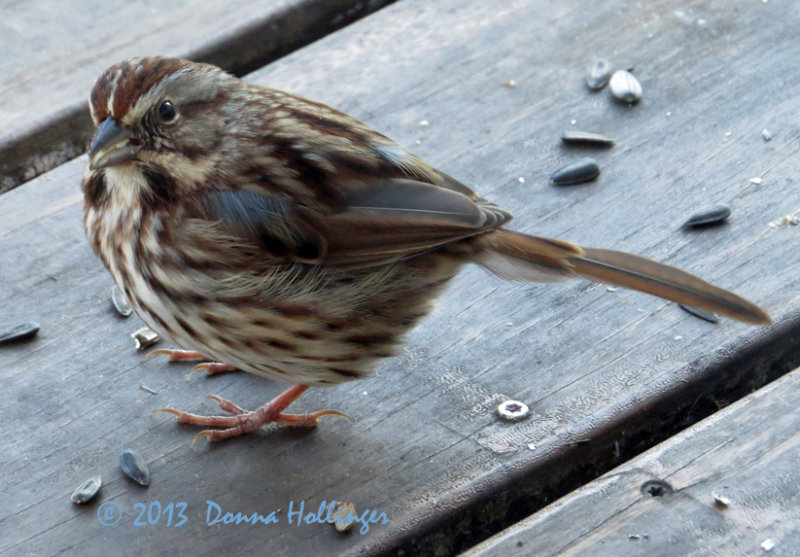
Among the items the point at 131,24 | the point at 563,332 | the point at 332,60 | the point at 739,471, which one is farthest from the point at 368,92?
the point at 739,471

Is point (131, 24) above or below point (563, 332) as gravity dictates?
above

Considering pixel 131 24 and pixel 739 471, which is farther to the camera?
pixel 131 24

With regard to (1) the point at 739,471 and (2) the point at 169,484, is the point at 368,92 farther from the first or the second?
(1) the point at 739,471

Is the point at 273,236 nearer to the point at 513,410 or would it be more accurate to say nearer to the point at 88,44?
the point at 513,410

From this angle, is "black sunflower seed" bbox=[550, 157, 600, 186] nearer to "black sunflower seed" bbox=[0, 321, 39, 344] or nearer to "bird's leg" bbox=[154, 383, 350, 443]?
"bird's leg" bbox=[154, 383, 350, 443]

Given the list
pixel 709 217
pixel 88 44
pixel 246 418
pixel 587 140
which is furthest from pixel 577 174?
pixel 88 44

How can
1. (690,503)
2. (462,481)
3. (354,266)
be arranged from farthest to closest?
(354,266) → (462,481) → (690,503)

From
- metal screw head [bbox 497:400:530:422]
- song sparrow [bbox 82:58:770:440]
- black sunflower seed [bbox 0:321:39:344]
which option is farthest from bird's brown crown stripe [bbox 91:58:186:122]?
metal screw head [bbox 497:400:530:422]
